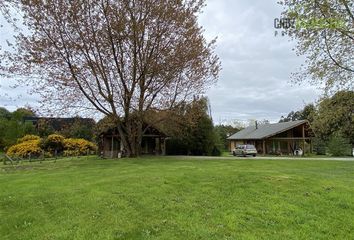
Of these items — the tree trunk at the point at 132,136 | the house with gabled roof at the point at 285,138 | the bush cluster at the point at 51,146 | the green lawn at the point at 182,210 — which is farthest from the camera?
the house with gabled roof at the point at 285,138

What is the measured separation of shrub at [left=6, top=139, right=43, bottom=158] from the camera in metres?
40.8

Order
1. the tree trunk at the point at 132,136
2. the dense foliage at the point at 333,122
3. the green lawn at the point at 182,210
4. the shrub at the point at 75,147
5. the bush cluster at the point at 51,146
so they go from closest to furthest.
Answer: the green lawn at the point at 182,210, the dense foliage at the point at 333,122, the tree trunk at the point at 132,136, the bush cluster at the point at 51,146, the shrub at the point at 75,147

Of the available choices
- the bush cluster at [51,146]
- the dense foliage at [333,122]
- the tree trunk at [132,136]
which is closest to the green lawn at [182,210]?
the dense foliage at [333,122]

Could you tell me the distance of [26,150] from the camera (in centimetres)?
4116

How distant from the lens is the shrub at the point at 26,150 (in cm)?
4082

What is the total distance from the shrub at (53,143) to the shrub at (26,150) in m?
1.49

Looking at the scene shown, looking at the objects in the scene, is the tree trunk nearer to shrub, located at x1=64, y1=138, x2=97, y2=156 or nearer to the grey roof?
shrub, located at x1=64, y1=138, x2=97, y2=156

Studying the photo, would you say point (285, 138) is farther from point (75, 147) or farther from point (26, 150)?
point (26, 150)

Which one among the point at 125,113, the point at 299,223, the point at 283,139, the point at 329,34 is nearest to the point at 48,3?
the point at 125,113

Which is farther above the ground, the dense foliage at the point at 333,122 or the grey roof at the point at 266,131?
the grey roof at the point at 266,131

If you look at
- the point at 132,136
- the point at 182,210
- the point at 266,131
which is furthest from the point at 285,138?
the point at 182,210

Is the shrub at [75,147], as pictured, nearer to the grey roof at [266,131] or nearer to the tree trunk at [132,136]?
the tree trunk at [132,136]

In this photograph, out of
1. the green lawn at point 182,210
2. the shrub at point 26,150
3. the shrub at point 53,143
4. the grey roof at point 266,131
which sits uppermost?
the grey roof at point 266,131

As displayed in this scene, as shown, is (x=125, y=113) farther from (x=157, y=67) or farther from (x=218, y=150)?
(x=218, y=150)
